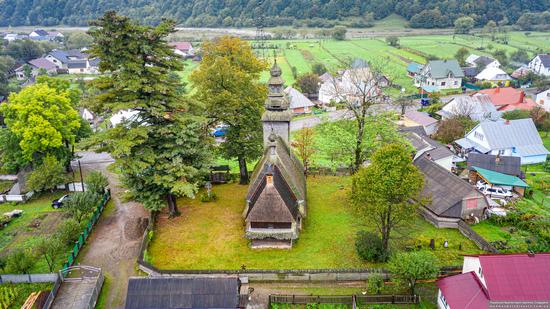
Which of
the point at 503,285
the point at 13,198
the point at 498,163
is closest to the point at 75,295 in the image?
the point at 13,198

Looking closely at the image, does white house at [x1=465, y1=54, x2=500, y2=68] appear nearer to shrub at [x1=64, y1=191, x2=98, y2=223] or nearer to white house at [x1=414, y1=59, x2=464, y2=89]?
white house at [x1=414, y1=59, x2=464, y2=89]

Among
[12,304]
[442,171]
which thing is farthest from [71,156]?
[442,171]

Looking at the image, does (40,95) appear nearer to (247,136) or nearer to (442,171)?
(247,136)

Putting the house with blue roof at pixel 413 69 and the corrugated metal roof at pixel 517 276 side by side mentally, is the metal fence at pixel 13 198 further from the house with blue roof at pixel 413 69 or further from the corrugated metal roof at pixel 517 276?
the house with blue roof at pixel 413 69

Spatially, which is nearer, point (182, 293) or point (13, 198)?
point (182, 293)

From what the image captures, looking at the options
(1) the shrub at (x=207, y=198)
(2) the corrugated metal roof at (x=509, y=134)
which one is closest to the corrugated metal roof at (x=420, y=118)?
(2) the corrugated metal roof at (x=509, y=134)

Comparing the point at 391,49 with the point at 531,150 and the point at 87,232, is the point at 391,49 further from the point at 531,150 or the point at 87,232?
the point at 87,232

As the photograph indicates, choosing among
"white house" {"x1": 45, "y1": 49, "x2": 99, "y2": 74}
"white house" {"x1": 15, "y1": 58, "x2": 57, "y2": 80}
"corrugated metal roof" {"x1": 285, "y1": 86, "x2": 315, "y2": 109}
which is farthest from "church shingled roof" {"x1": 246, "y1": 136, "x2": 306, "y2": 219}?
"white house" {"x1": 45, "y1": 49, "x2": 99, "y2": 74}

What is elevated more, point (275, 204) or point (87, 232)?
point (275, 204)
